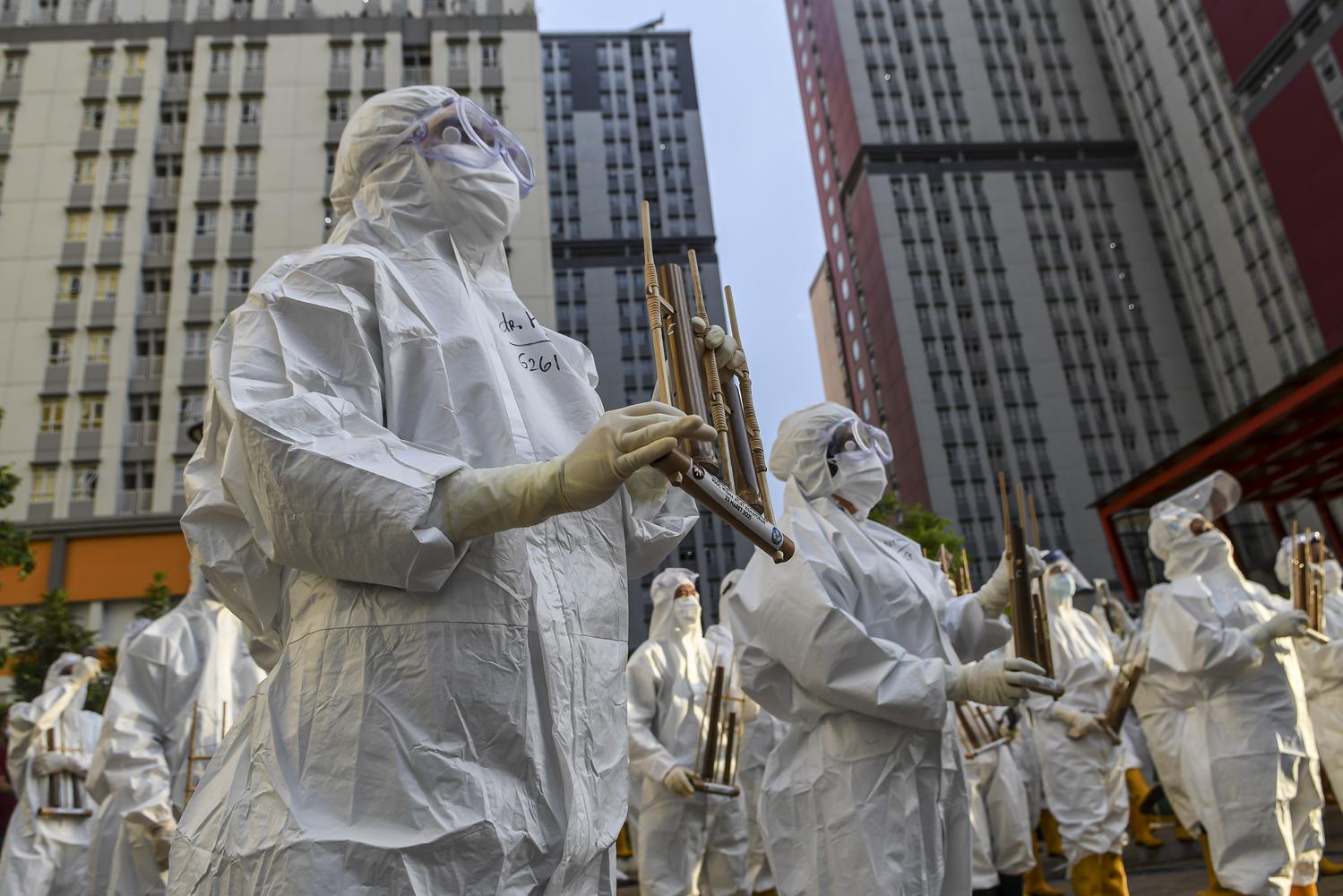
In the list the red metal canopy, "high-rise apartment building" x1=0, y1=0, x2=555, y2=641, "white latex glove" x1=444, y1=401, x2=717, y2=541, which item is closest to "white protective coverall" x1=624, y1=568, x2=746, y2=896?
"white latex glove" x1=444, y1=401, x2=717, y2=541

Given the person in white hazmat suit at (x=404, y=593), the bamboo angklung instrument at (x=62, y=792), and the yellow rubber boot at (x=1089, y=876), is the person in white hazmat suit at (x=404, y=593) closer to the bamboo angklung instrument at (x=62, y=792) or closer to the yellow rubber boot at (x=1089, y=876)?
the yellow rubber boot at (x=1089, y=876)

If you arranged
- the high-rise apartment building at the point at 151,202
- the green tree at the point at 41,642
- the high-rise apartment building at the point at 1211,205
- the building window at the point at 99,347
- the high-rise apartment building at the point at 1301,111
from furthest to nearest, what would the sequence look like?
the high-rise apartment building at the point at 1211,205 → the high-rise apartment building at the point at 1301,111 → the building window at the point at 99,347 → the high-rise apartment building at the point at 151,202 → the green tree at the point at 41,642

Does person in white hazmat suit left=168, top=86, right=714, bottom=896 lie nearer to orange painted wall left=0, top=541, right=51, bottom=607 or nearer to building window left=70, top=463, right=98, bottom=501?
orange painted wall left=0, top=541, right=51, bottom=607

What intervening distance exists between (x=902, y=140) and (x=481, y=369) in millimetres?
62631

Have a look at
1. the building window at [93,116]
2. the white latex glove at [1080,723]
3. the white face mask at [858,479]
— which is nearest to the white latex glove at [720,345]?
the white face mask at [858,479]

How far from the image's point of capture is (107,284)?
32.4 m

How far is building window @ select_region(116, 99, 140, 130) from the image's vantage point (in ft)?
115

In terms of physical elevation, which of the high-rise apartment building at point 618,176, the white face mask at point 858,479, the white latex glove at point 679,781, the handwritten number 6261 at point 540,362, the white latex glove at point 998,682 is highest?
the high-rise apartment building at point 618,176

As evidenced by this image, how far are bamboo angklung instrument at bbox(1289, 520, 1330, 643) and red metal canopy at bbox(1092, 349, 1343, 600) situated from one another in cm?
1303

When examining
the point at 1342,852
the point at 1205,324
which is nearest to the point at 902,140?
the point at 1205,324

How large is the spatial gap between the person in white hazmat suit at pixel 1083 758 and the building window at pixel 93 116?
37048mm

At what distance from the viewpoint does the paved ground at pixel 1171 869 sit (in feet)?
24.8

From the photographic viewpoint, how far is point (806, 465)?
4711 millimetres

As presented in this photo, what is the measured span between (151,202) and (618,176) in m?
38.2
